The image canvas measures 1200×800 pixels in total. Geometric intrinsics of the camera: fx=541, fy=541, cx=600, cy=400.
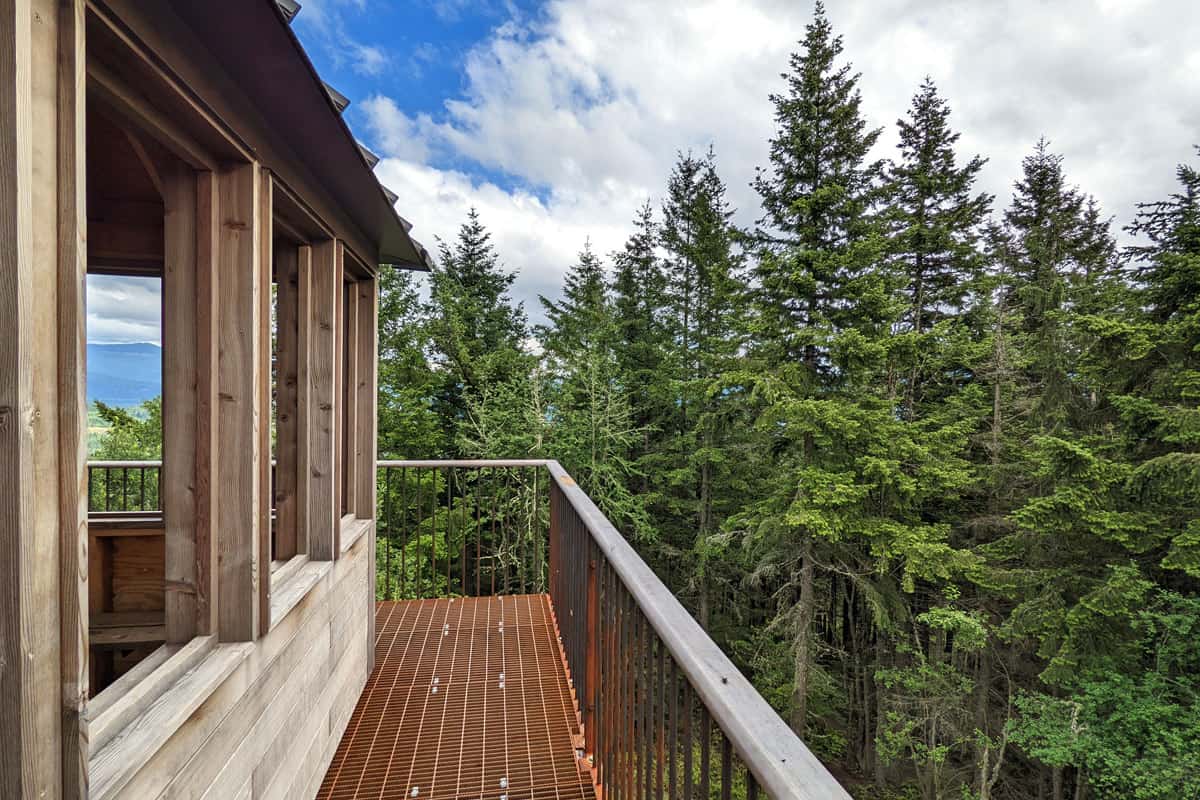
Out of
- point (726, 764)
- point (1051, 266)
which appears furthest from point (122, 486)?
point (1051, 266)

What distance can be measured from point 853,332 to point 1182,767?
21.3 feet

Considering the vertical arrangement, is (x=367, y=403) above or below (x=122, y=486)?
above

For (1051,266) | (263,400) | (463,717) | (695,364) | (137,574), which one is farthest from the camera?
(695,364)

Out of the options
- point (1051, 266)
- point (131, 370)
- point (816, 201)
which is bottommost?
point (131, 370)

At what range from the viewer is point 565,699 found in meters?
2.72

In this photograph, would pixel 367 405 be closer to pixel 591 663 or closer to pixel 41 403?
pixel 591 663

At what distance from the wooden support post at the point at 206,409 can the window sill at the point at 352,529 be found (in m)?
1.03

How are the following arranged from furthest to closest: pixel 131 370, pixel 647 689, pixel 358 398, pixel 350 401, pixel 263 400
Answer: pixel 358 398
pixel 350 401
pixel 131 370
pixel 263 400
pixel 647 689

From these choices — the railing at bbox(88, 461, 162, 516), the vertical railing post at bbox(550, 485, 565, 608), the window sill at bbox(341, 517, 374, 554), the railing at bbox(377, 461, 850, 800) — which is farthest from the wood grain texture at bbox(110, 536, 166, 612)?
the railing at bbox(88, 461, 162, 516)

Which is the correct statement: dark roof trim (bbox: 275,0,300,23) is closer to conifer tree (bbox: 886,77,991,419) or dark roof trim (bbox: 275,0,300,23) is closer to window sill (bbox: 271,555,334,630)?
window sill (bbox: 271,555,334,630)

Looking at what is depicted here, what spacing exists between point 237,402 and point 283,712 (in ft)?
3.37

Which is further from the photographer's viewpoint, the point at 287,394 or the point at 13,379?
the point at 287,394

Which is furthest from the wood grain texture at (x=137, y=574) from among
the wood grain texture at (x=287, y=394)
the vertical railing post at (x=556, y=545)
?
the vertical railing post at (x=556, y=545)

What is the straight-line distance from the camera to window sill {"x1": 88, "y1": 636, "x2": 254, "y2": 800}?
93 cm
